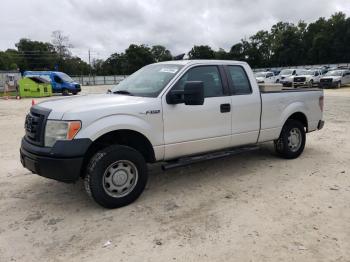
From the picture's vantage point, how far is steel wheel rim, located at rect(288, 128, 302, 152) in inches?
259

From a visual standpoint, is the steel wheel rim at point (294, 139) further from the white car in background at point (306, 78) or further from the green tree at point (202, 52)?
the green tree at point (202, 52)

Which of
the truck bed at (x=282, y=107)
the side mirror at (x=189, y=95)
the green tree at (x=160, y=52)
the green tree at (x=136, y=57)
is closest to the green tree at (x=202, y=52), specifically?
the green tree at (x=136, y=57)

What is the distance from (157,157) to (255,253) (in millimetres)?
1922

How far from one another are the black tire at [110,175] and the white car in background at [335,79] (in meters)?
31.0

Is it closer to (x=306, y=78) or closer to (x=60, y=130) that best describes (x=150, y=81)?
(x=60, y=130)

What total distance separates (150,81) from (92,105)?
1.14m

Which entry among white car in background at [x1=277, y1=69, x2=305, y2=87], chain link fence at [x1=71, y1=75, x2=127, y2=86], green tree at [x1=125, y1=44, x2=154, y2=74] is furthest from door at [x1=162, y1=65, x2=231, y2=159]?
green tree at [x1=125, y1=44, x2=154, y2=74]

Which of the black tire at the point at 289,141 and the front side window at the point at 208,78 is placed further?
the black tire at the point at 289,141

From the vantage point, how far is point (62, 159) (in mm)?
3975

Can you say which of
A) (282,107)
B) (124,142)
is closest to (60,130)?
(124,142)

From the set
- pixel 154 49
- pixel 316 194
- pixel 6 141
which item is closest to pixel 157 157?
pixel 316 194

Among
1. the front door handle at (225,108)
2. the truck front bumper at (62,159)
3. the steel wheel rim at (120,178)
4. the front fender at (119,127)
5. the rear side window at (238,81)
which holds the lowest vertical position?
the steel wheel rim at (120,178)

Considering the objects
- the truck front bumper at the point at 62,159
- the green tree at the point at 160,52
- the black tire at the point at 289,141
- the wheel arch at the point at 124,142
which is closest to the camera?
the truck front bumper at the point at 62,159

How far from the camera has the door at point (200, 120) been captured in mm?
4797
